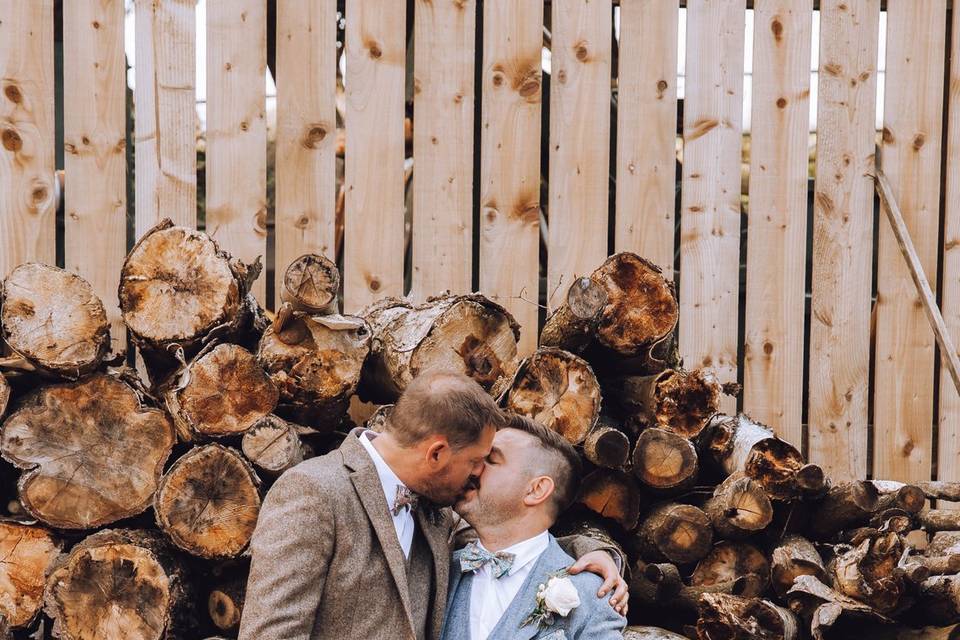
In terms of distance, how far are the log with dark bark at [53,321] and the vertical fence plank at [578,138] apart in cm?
189

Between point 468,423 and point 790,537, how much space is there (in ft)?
4.64

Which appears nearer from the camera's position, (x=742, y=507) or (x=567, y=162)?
(x=742, y=507)

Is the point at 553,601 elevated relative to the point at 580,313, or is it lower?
lower

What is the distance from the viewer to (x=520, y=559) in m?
2.79

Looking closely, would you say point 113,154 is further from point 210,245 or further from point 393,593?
point 393,593

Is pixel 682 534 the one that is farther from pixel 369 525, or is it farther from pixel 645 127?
pixel 645 127

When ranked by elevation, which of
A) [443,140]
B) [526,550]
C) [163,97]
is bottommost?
[526,550]

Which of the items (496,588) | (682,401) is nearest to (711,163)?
(682,401)

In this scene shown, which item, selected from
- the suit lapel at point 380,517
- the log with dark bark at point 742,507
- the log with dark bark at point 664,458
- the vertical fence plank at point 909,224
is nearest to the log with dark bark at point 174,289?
the suit lapel at point 380,517

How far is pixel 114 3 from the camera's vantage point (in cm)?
418

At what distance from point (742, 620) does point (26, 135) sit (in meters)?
3.34

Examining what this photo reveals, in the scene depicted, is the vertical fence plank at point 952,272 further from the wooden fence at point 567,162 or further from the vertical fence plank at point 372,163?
the vertical fence plank at point 372,163

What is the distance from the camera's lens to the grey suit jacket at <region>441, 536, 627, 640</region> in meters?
2.65

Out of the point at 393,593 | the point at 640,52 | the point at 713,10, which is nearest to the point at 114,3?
the point at 640,52
